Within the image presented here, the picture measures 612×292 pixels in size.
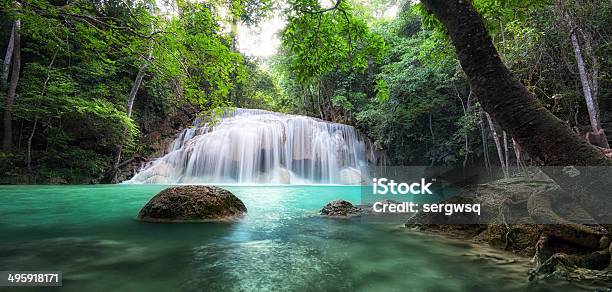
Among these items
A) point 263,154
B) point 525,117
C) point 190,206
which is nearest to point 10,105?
point 263,154

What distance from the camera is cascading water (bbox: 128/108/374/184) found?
55.9ft

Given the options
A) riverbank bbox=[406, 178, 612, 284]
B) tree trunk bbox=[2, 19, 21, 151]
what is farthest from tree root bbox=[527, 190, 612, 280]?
tree trunk bbox=[2, 19, 21, 151]

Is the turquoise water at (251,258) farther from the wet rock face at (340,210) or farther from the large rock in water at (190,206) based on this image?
the wet rock face at (340,210)

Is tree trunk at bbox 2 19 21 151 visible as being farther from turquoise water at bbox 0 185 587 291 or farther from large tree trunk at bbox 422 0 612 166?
large tree trunk at bbox 422 0 612 166

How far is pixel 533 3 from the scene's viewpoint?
3299mm

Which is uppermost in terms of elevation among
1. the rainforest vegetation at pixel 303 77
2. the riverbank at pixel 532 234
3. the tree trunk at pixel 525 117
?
the rainforest vegetation at pixel 303 77

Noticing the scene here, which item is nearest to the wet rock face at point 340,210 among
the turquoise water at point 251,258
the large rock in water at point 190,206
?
the turquoise water at point 251,258

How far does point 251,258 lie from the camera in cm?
315

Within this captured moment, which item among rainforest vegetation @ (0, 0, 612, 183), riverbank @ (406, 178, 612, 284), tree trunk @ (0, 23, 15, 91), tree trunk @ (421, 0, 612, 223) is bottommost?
riverbank @ (406, 178, 612, 284)

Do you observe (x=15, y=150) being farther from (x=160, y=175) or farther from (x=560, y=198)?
(x=560, y=198)

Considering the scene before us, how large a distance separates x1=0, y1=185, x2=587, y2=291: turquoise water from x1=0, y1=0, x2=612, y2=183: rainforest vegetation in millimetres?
1480

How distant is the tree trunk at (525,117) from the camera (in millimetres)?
2027

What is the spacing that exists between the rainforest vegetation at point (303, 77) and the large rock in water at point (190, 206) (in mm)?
1588

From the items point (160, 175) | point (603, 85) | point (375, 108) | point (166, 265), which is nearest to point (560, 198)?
point (166, 265)
